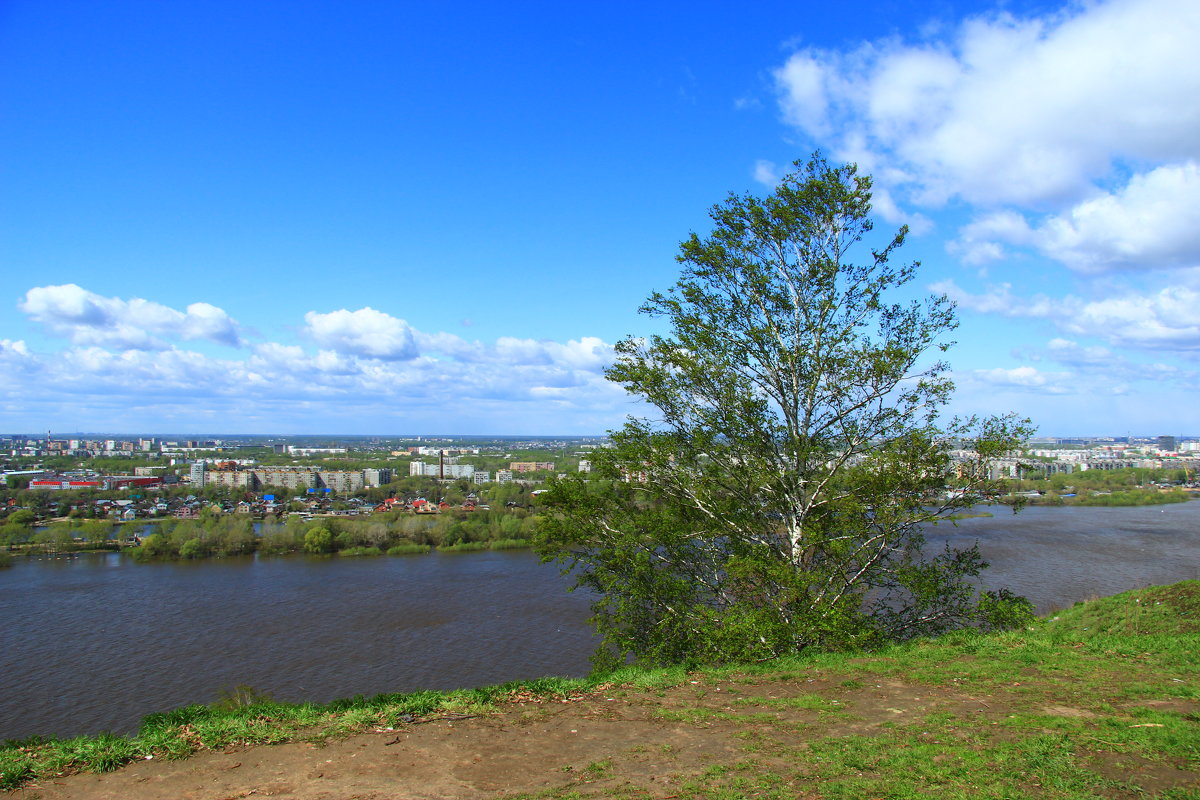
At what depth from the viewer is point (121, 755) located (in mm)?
4262

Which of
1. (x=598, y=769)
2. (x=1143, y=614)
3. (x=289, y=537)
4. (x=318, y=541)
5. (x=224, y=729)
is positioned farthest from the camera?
(x=289, y=537)

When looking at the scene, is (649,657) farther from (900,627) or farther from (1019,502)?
(1019,502)

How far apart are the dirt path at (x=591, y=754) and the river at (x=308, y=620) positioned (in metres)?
7.84

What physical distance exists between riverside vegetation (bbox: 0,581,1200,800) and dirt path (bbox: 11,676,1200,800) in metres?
0.02

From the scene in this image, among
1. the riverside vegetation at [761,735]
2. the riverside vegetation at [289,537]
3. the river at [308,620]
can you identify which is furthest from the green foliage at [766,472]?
the riverside vegetation at [289,537]

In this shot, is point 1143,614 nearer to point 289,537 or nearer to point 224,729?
point 224,729

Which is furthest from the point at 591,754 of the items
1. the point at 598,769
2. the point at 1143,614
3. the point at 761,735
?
the point at 1143,614

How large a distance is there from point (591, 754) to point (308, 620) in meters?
21.0

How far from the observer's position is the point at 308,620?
22.7 meters

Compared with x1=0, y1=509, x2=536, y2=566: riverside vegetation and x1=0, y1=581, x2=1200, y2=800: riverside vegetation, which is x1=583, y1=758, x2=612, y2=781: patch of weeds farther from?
x1=0, y1=509, x2=536, y2=566: riverside vegetation

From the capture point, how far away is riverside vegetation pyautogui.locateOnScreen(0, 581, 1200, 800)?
3.85m

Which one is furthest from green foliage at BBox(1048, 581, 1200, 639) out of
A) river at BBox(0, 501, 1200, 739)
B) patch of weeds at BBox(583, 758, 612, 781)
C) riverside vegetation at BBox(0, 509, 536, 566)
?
riverside vegetation at BBox(0, 509, 536, 566)

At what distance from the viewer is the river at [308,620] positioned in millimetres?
16250

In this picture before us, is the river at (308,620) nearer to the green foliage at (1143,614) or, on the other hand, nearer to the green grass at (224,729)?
the green foliage at (1143,614)
